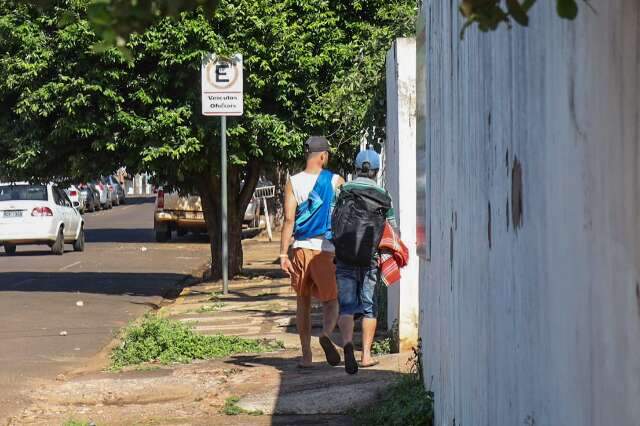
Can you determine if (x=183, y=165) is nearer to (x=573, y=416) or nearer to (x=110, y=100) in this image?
(x=110, y=100)

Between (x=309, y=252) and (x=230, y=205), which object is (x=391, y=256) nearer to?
(x=309, y=252)

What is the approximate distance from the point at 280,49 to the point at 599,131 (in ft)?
47.0

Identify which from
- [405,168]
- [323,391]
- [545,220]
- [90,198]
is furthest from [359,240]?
[90,198]

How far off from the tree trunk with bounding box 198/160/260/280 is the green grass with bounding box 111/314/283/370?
7.22m

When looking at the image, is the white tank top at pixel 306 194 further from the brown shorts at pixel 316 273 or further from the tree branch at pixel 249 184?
the tree branch at pixel 249 184

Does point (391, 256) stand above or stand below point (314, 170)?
below

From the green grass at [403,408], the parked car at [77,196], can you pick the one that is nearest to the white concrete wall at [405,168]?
the green grass at [403,408]

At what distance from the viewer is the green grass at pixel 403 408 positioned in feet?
23.1

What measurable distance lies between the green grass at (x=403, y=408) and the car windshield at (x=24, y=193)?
2122 cm

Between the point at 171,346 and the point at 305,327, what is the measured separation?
1449 millimetres

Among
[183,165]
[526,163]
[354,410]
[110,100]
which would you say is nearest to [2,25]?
[110,100]

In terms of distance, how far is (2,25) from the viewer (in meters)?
16.2

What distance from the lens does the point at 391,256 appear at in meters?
9.62

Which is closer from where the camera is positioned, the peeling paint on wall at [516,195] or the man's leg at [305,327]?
the peeling paint on wall at [516,195]
